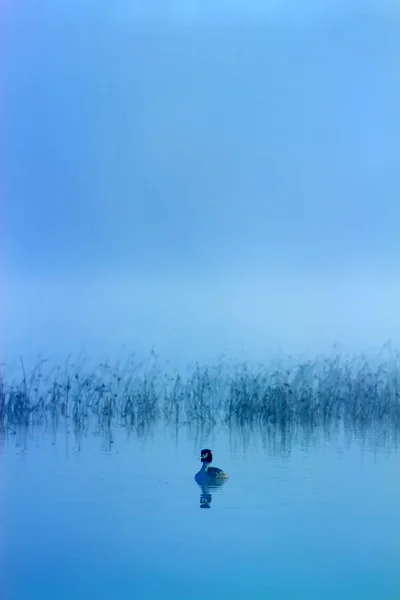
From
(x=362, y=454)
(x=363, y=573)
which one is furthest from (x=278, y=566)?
(x=362, y=454)

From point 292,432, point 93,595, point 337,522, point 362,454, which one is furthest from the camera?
point 292,432

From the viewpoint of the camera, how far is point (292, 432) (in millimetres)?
6035

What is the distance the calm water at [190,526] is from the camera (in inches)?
136

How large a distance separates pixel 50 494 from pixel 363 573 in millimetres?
1442

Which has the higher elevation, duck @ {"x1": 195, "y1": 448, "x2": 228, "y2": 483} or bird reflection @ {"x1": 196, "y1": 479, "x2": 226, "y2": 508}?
duck @ {"x1": 195, "y1": 448, "x2": 228, "y2": 483}

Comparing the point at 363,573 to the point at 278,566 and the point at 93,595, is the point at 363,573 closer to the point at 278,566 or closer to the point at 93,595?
the point at 278,566

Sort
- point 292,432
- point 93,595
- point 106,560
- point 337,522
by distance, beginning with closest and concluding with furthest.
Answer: point 93,595
point 106,560
point 337,522
point 292,432

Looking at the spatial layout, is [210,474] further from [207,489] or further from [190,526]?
[190,526]

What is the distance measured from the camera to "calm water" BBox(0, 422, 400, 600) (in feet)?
11.3

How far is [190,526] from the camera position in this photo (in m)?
3.84

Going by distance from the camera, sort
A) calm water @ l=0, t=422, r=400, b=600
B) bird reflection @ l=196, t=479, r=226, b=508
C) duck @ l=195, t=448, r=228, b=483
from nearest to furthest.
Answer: calm water @ l=0, t=422, r=400, b=600 < bird reflection @ l=196, t=479, r=226, b=508 < duck @ l=195, t=448, r=228, b=483

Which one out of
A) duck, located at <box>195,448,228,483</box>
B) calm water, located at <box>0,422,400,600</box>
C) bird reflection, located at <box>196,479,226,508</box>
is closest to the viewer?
calm water, located at <box>0,422,400,600</box>

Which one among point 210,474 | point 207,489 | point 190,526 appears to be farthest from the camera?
point 210,474

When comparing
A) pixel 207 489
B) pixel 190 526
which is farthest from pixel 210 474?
pixel 190 526
